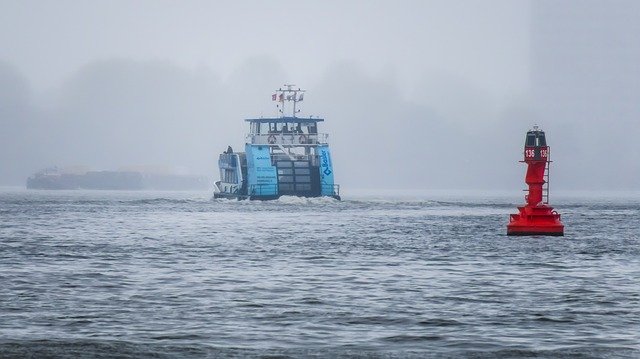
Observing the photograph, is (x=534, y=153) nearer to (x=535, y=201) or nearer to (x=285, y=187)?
(x=535, y=201)

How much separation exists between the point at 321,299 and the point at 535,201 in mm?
25716

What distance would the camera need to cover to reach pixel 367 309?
24844 millimetres

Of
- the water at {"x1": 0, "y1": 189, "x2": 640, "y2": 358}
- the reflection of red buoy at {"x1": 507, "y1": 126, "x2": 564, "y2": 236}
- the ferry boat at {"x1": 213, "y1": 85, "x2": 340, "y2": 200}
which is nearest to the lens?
the water at {"x1": 0, "y1": 189, "x2": 640, "y2": 358}

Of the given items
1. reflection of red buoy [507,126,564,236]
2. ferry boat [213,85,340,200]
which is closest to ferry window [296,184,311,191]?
ferry boat [213,85,340,200]

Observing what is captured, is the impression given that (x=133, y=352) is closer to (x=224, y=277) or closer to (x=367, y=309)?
(x=367, y=309)

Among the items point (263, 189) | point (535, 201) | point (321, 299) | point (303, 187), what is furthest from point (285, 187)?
point (321, 299)

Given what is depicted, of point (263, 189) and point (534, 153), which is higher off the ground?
point (534, 153)

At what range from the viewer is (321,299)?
88.8 feet

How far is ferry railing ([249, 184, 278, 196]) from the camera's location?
13388 cm

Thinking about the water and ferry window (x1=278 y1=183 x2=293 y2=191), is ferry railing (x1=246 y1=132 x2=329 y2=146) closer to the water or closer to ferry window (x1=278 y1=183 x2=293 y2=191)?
ferry window (x1=278 y1=183 x2=293 y2=191)

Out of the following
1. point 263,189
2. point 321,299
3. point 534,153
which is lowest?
point 321,299

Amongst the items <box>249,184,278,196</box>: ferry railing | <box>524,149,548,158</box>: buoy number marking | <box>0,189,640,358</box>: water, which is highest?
<box>524,149,548,158</box>: buoy number marking

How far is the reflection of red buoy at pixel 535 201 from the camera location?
50312mm

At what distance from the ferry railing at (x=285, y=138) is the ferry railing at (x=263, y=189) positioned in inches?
219
